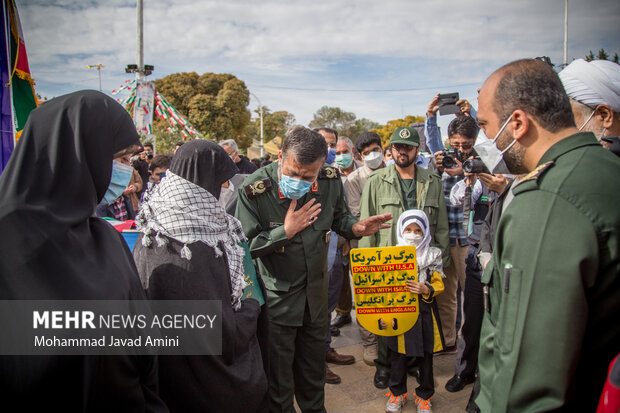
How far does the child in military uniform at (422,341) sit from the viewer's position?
10.4 feet

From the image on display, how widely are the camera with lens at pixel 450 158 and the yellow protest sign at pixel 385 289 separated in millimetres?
1120

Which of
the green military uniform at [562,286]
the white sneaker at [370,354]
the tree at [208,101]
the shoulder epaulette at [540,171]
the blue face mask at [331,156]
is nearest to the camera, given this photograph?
the green military uniform at [562,286]

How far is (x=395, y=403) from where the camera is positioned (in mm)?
3193

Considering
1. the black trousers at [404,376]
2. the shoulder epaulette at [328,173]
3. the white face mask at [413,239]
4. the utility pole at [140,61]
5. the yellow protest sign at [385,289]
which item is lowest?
the black trousers at [404,376]

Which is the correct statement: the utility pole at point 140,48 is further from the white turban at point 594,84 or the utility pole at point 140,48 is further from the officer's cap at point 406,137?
the white turban at point 594,84

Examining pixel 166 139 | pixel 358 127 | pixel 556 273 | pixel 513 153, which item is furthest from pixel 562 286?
pixel 358 127

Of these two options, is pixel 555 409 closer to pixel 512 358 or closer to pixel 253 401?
pixel 512 358

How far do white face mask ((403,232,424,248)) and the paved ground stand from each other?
135 cm

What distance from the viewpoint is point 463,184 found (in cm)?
384

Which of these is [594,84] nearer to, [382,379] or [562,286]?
[562,286]

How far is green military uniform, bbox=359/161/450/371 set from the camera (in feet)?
12.6

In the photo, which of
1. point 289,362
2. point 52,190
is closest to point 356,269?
point 289,362

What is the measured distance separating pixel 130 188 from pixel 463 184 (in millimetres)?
3771

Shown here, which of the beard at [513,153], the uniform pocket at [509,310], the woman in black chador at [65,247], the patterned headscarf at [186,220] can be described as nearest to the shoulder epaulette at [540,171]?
the beard at [513,153]
